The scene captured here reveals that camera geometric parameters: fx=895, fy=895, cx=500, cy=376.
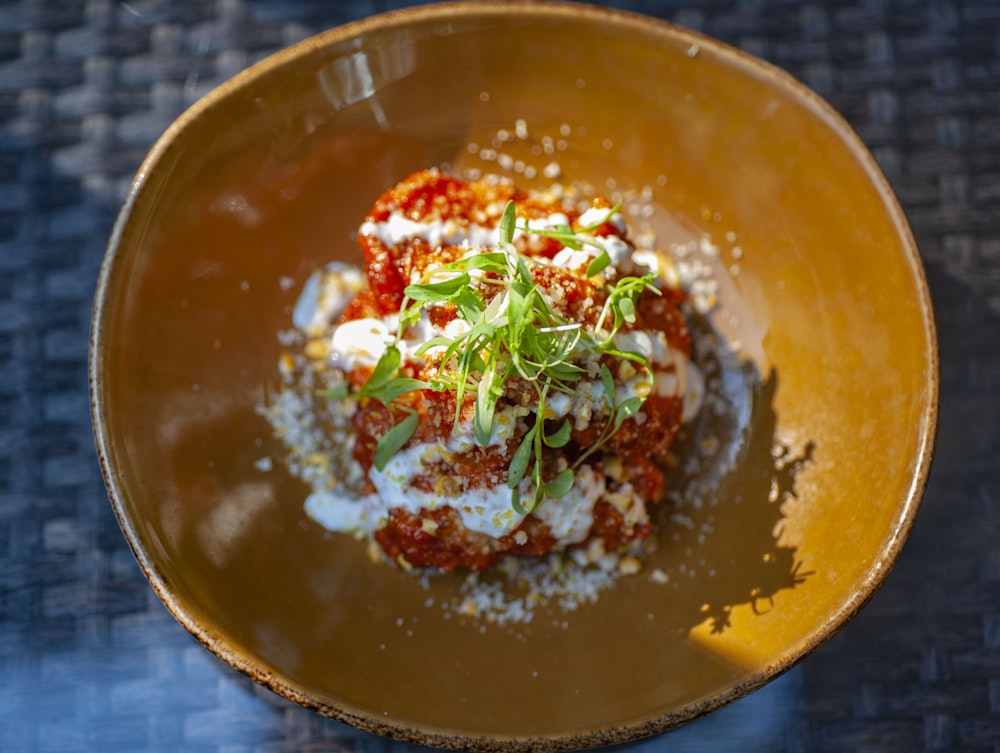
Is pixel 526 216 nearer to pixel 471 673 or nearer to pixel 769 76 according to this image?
pixel 769 76

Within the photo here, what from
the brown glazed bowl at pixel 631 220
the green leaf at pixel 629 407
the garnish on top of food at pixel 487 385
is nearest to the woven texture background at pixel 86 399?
the brown glazed bowl at pixel 631 220

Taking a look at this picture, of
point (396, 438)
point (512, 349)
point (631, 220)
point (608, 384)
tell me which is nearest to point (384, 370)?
point (396, 438)

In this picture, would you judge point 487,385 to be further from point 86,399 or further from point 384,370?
point 86,399

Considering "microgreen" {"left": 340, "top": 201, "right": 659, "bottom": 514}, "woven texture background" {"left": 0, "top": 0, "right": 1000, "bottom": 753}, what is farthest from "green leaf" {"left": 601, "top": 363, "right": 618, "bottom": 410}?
"woven texture background" {"left": 0, "top": 0, "right": 1000, "bottom": 753}

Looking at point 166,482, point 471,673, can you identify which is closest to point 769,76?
point 471,673

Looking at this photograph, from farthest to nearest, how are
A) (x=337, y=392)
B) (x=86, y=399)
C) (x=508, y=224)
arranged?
(x=86, y=399) → (x=337, y=392) → (x=508, y=224)

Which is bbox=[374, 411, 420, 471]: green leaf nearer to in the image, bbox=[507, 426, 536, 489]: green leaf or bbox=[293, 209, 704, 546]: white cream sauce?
bbox=[293, 209, 704, 546]: white cream sauce

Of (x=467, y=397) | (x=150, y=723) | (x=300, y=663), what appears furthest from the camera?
(x=150, y=723)
